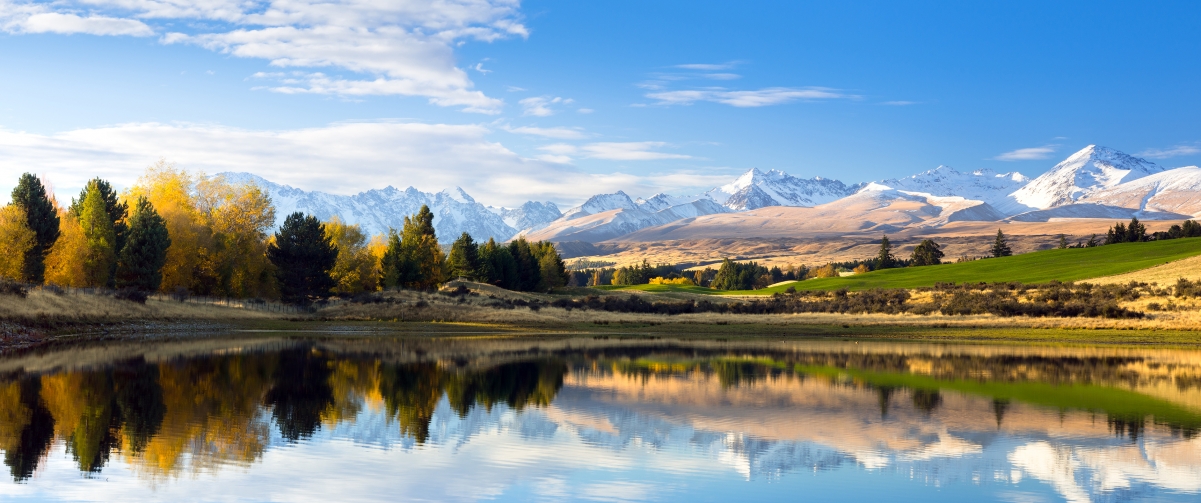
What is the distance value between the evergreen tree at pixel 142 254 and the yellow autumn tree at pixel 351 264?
1933cm

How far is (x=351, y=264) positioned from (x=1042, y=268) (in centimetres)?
7871

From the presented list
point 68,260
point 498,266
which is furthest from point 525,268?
point 68,260

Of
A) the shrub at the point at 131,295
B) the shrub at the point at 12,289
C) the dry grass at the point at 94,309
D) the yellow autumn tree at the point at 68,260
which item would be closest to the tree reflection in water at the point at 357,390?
the dry grass at the point at 94,309

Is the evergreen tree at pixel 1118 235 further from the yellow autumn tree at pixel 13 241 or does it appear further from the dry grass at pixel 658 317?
the yellow autumn tree at pixel 13 241

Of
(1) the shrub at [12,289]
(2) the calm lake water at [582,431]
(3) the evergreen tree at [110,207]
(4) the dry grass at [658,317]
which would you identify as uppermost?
(3) the evergreen tree at [110,207]

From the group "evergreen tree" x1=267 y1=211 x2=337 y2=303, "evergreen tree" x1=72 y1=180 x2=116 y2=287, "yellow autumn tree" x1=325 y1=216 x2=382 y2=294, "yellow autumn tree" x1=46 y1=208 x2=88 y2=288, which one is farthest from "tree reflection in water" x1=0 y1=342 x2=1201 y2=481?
"yellow autumn tree" x1=325 y1=216 x2=382 y2=294

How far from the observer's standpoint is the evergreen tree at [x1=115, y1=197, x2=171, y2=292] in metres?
66.7

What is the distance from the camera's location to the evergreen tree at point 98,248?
6606 cm

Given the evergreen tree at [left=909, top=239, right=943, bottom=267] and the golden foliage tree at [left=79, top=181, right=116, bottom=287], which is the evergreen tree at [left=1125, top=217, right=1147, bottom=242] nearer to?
the evergreen tree at [left=909, top=239, right=943, bottom=267]

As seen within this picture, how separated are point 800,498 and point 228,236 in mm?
76040

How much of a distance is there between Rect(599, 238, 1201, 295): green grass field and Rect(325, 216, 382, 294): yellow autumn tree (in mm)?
54897

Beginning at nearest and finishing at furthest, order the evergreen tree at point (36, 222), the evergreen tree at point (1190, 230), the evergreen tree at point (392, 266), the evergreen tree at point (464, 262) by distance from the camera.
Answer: the evergreen tree at point (36, 222)
the evergreen tree at point (392, 266)
the evergreen tree at point (464, 262)
the evergreen tree at point (1190, 230)

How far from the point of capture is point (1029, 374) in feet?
112

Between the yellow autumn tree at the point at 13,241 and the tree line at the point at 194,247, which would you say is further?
the tree line at the point at 194,247
